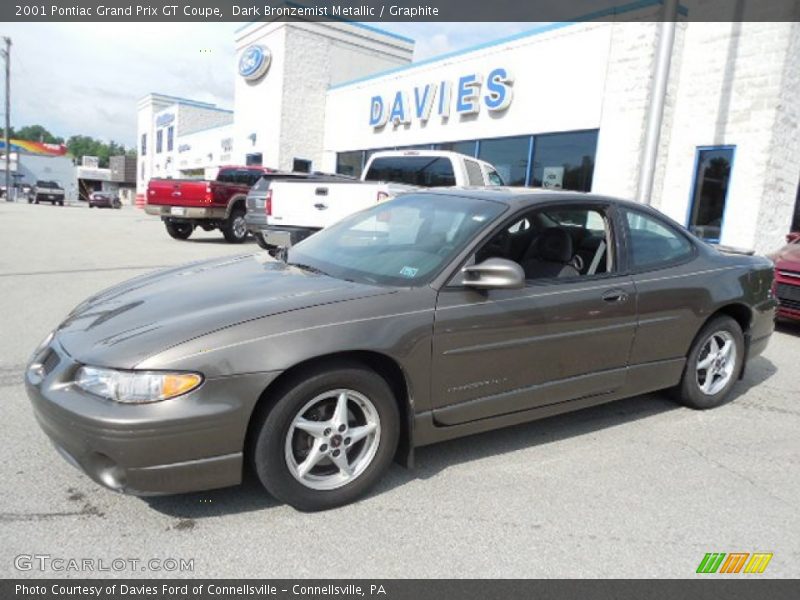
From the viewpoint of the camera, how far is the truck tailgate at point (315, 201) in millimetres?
9789

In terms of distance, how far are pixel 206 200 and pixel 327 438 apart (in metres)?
12.1

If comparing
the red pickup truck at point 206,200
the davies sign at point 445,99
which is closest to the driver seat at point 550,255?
the red pickup truck at point 206,200

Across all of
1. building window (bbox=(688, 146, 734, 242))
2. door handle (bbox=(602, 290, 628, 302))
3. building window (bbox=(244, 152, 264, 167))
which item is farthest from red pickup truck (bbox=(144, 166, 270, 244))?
door handle (bbox=(602, 290, 628, 302))

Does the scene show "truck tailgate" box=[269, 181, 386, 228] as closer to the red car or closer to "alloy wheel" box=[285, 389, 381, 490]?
the red car

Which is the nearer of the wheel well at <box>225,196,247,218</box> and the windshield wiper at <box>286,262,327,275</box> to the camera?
the windshield wiper at <box>286,262,327,275</box>

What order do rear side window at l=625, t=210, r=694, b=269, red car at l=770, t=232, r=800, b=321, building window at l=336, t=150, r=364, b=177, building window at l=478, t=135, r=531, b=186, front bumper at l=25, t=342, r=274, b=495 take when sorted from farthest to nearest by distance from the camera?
building window at l=336, t=150, r=364, b=177
building window at l=478, t=135, r=531, b=186
red car at l=770, t=232, r=800, b=321
rear side window at l=625, t=210, r=694, b=269
front bumper at l=25, t=342, r=274, b=495

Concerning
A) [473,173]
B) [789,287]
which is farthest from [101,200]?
[789,287]

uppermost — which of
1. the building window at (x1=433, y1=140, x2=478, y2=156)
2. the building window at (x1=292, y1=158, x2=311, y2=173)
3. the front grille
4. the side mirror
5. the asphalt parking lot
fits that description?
the building window at (x1=433, y1=140, x2=478, y2=156)

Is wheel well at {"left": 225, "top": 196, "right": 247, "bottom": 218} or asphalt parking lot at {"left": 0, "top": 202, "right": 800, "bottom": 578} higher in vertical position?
wheel well at {"left": 225, "top": 196, "right": 247, "bottom": 218}

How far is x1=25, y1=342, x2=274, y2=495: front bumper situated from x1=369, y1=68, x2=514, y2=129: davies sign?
47.4 feet

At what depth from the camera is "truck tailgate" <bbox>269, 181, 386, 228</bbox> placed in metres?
9.79

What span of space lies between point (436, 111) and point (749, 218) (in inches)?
369

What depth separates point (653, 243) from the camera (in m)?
4.09

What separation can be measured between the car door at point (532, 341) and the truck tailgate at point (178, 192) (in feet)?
Answer: 37.5
